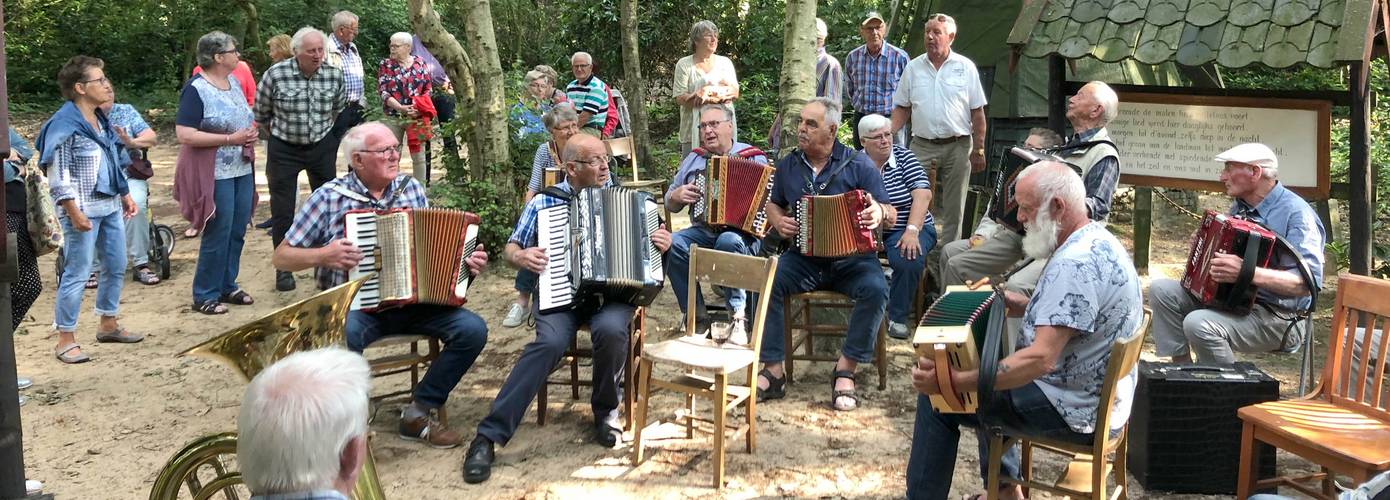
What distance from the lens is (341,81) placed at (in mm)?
7816

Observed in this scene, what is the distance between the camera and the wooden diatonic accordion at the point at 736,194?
636 cm

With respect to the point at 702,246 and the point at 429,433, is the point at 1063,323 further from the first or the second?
the point at 702,246

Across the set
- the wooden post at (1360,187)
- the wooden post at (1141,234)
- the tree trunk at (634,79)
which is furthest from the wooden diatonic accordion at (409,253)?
the tree trunk at (634,79)

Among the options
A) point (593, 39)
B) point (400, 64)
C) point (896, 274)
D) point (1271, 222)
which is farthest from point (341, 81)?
point (593, 39)

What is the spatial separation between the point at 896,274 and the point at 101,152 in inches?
184

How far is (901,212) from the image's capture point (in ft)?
21.8

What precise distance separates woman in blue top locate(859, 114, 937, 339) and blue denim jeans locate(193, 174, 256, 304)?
13.5ft

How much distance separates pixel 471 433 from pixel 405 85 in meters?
5.64

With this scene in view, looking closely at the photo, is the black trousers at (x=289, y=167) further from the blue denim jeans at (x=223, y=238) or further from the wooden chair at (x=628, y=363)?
the wooden chair at (x=628, y=363)

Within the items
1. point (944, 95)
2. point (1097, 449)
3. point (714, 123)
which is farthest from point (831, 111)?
point (1097, 449)

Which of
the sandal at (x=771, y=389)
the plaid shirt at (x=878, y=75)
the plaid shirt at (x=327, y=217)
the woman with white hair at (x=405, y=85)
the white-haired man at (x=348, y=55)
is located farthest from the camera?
the woman with white hair at (x=405, y=85)

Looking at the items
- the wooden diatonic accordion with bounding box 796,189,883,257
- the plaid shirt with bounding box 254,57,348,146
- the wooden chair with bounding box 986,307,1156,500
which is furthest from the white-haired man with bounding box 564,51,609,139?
the wooden chair with bounding box 986,307,1156,500

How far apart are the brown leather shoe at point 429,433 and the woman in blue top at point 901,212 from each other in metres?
2.62

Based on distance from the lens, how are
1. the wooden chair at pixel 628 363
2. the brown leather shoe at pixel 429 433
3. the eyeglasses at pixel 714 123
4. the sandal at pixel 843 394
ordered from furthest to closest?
1. the eyeglasses at pixel 714 123
2. the sandal at pixel 843 394
3. the wooden chair at pixel 628 363
4. the brown leather shoe at pixel 429 433
